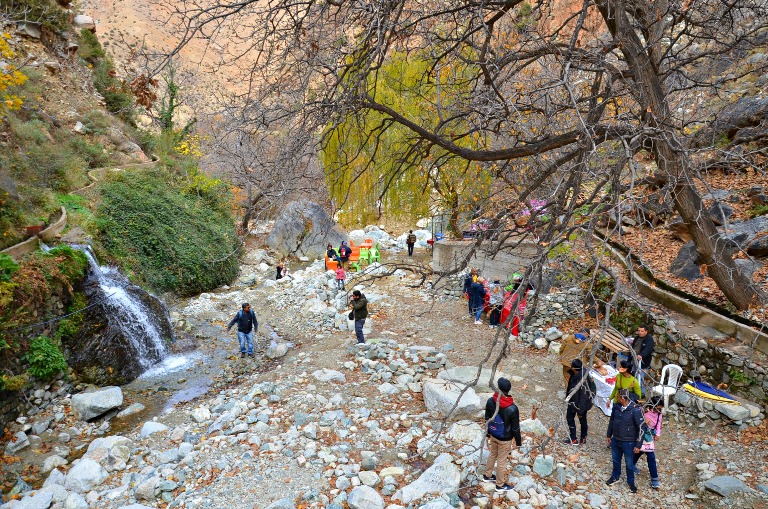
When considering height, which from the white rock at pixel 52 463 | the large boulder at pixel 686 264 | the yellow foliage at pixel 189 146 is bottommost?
the white rock at pixel 52 463

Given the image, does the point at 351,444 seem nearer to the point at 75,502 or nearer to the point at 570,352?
the point at 75,502

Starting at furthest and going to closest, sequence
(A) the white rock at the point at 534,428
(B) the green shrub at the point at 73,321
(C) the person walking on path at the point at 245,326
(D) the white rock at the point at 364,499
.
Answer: (C) the person walking on path at the point at 245,326, (B) the green shrub at the point at 73,321, (A) the white rock at the point at 534,428, (D) the white rock at the point at 364,499

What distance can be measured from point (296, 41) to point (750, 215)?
952 cm

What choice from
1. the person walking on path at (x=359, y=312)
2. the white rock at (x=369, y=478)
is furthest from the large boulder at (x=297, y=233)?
the white rock at (x=369, y=478)

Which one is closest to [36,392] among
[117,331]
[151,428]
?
[117,331]

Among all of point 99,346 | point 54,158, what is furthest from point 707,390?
point 54,158

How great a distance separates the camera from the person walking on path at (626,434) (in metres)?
4.96

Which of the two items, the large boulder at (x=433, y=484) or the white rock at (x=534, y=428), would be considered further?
the white rock at (x=534, y=428)

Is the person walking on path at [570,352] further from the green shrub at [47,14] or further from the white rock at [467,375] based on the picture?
the green shrub at [47,14]

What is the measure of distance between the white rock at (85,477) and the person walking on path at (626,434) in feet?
20.1

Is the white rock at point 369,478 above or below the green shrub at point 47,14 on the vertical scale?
below

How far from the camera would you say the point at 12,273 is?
845 centimetres

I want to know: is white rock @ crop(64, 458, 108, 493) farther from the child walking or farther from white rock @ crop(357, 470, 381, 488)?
the child walking

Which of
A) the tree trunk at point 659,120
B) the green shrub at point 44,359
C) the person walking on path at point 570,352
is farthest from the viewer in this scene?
the green shrub at point 44,359
